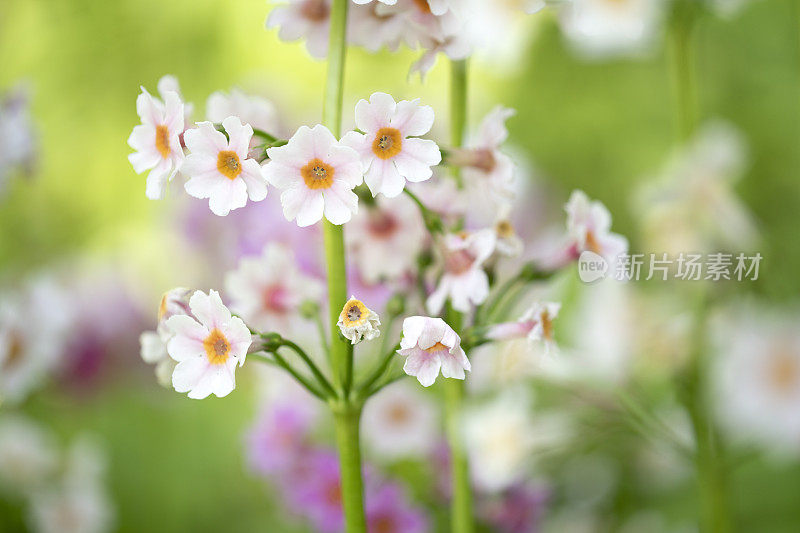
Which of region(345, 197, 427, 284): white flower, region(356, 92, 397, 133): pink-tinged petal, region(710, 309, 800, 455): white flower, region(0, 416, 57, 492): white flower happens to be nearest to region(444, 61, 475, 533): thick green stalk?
region(345, 197, 427, 284): white flower

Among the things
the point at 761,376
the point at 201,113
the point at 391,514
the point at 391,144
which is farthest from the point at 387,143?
the point at 201,113

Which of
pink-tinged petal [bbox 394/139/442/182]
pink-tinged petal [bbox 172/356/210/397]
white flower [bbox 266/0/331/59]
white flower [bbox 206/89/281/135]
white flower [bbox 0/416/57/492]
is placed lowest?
white flower [bbox 0/416/57/492]

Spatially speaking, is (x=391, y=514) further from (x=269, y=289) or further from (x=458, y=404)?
(x=269, y=289)

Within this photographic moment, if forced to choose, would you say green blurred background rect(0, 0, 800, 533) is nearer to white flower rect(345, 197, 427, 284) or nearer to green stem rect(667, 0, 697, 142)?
green stem rect(667, 0, 697, 142)

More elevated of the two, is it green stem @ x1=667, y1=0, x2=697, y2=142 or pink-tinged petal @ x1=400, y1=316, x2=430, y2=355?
green stem @ x1=667, y1=0, x2=697, y2=142

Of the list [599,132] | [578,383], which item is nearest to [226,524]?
[578,383]

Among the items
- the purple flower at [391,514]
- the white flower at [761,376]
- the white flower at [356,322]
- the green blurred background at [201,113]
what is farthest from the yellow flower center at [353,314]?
the green blurred background at [201,113]
